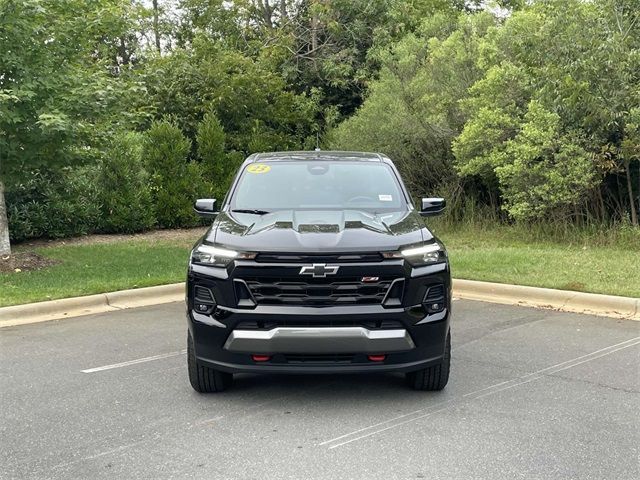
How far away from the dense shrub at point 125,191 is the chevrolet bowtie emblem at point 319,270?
1102cm

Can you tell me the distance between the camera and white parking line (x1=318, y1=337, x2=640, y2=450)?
402 cm

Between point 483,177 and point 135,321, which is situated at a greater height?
point 483,177

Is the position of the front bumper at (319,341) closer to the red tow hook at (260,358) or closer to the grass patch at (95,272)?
the red tow hook at (260,358)

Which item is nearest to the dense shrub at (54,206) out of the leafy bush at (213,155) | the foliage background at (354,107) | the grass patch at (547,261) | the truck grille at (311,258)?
the foliage background at (354,107)

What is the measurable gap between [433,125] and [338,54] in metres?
7.82

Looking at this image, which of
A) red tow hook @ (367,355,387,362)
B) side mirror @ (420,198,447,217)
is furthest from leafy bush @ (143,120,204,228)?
red tow hook @ (367,355,387,362)

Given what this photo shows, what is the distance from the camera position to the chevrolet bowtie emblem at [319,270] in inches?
166

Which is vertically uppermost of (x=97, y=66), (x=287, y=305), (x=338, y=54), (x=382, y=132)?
(x=338, y=54)

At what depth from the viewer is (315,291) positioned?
4242mm

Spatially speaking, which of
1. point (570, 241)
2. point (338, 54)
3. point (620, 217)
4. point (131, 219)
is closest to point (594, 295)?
point (570, 241)

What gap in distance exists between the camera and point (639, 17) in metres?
12.0

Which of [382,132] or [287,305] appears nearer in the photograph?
[287,305]

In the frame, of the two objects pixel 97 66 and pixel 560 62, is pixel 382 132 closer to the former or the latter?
pixel 560 62

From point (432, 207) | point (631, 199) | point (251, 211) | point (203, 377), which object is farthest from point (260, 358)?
point (631, 199)
